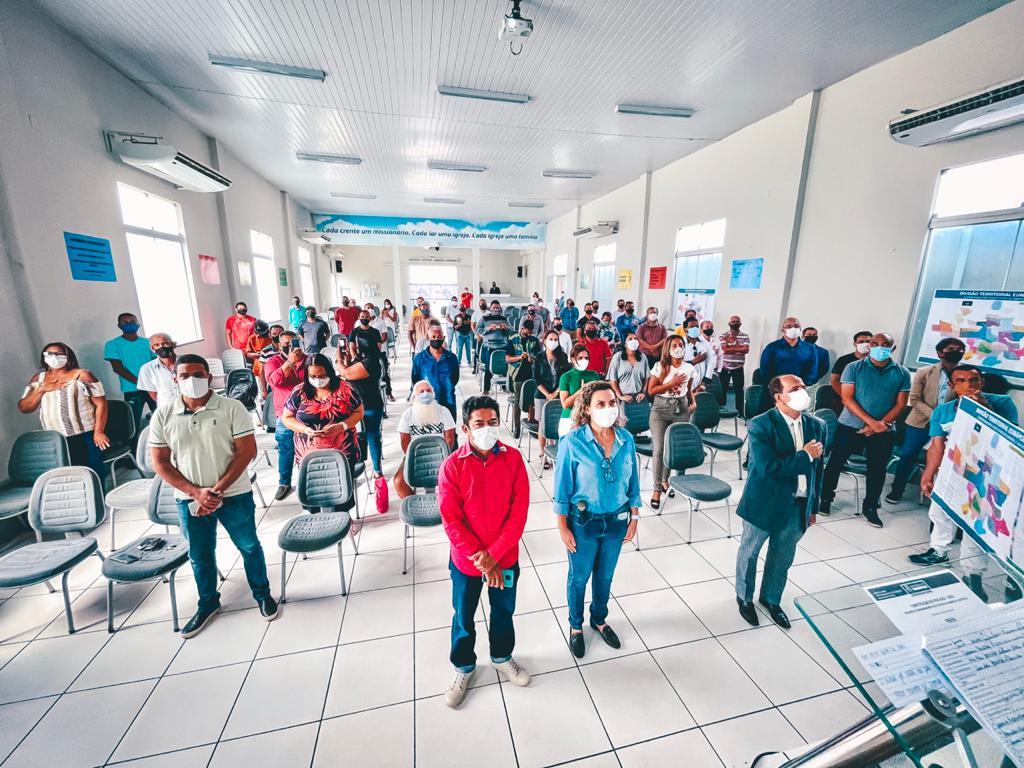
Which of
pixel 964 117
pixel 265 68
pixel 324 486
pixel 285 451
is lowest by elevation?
pixel 285 451

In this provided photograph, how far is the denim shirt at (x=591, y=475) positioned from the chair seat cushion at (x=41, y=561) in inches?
118

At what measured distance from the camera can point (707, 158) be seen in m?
7.59

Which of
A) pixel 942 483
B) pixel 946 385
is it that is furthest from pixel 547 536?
Result: pixel 946 385

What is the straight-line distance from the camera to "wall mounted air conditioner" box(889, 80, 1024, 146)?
10.5ft

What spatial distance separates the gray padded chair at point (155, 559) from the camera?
95.4 inches

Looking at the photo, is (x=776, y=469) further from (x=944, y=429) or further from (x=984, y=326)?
(x=984, y=326)

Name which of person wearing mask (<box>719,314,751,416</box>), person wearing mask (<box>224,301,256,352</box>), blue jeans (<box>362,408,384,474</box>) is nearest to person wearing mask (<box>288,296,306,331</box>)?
person wearing mask (<box>224,301,256,352</box>)

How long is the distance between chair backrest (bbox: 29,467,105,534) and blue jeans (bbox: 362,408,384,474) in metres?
2.01

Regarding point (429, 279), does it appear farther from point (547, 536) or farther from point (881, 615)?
point (881, 615)

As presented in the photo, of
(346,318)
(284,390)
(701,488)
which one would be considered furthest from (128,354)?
(701,488)

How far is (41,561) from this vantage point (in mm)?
2475

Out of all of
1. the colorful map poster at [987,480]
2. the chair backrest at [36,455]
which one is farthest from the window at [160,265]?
the colorful map poster at [987,480]

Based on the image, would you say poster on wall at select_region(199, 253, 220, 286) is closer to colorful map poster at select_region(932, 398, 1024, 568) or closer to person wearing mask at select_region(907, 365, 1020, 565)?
colorful map poster at select_region(932, 398, 1024, 568)

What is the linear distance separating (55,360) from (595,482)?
4.54 meters
